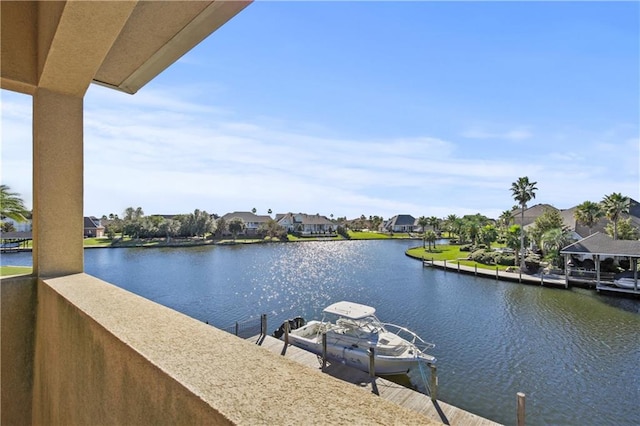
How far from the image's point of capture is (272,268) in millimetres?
29578

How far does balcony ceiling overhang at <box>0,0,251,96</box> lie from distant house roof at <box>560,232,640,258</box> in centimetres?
2519

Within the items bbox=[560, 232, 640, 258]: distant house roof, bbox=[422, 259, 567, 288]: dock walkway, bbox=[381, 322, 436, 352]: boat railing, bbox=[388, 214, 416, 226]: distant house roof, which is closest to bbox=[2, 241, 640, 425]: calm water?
bbox=[381, 322, 436, 352]: boat railing

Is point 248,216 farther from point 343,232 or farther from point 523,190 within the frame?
point 523,190

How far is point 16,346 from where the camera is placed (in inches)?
115

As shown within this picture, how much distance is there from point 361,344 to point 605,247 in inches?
807

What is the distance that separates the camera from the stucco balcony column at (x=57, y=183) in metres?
3.12

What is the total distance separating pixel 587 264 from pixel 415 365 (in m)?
23.0

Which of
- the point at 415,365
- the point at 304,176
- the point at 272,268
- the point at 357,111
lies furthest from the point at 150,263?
the point at 415,365

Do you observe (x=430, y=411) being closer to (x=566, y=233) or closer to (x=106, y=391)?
(x=106, y=391)

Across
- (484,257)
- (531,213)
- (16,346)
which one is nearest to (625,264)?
(484,257)

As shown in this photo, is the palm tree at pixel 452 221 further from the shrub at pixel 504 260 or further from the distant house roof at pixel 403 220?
the distant house roof at pixel 403 220

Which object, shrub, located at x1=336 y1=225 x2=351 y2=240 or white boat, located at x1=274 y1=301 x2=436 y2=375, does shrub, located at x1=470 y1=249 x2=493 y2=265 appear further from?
shrub, located at x1=336 y1=225 x2=351 y2=240

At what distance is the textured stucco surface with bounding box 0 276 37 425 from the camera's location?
2846 millimetres

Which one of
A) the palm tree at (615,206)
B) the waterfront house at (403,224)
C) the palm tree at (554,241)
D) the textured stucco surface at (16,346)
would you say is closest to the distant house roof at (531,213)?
the palm tree at (615,206)
